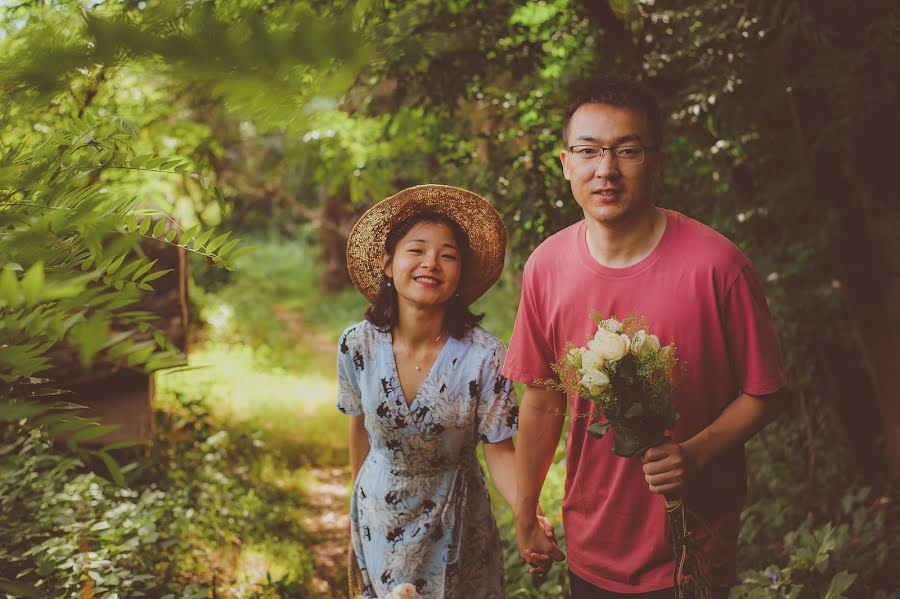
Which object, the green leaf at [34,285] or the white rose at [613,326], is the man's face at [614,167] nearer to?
the white rose at [613,326]

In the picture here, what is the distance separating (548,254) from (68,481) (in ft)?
9.96

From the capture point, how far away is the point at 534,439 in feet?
7.64

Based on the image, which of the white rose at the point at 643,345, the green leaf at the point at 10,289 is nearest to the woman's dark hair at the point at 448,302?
the white rose at the point at 643,345

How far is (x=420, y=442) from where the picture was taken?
104 inches

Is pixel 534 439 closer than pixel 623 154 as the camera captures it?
No

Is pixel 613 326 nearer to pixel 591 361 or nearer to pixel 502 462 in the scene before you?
pixel 591 361

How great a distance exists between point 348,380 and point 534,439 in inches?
33.0

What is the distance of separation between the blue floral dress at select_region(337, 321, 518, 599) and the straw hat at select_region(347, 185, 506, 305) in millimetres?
264

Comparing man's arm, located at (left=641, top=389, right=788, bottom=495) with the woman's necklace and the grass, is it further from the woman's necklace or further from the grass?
the grass

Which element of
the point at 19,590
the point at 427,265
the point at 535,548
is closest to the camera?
the point at 19,590

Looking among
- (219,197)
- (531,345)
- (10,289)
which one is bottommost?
(531,345)

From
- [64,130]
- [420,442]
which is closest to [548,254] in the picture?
[420,442]

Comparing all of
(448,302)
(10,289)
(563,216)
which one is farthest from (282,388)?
(10,289)

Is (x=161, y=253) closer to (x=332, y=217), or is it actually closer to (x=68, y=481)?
(x=68, y=481)
